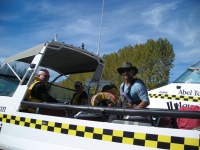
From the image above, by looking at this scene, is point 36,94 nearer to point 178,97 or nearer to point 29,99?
point 29,99

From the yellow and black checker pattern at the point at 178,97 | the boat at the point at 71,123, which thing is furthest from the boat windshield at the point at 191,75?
the boat at the point at 71,123

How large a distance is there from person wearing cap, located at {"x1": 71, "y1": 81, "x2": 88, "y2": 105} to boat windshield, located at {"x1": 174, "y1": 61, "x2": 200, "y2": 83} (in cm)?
365

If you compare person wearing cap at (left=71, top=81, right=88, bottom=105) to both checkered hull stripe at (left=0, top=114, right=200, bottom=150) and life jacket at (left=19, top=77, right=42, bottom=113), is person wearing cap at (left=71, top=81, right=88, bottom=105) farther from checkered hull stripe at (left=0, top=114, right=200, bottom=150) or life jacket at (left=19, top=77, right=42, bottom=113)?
checkered hull stripe at (left=0, top=114, right=200, bottom=150)

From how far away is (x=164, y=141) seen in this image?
2342mm

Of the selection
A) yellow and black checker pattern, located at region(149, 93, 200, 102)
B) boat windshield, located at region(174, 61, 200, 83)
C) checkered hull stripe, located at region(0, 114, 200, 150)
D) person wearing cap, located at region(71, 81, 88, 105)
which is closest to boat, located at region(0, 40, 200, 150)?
checkered hull stripe, located at region(0, 114, 200, 150)

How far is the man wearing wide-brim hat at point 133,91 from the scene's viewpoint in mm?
3561

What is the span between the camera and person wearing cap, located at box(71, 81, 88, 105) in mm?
5273

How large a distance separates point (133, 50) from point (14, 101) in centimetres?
3047

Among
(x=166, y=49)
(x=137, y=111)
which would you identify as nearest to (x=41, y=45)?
(x=137, y=111)

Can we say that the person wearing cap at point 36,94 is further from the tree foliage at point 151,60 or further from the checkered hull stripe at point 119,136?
the tree foliage at point 151,60

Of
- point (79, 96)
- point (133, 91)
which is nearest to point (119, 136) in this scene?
point (133, 91)

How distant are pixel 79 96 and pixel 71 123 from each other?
92.7 inches

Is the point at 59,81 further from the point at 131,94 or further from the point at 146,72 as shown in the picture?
the point at 146,72

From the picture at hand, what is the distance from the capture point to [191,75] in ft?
24.7
